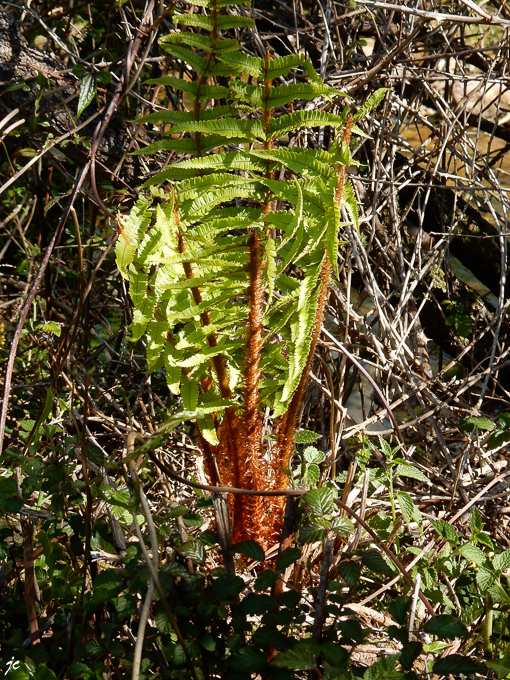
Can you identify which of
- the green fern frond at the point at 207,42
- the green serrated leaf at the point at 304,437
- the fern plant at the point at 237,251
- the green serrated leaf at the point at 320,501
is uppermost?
the green fern frond at the point at 207,42

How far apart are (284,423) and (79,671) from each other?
701 millimetres

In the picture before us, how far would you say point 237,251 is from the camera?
1.49 m

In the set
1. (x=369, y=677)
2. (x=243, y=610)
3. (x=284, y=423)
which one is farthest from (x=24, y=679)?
(x=284, y=423)

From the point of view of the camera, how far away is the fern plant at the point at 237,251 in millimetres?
1401

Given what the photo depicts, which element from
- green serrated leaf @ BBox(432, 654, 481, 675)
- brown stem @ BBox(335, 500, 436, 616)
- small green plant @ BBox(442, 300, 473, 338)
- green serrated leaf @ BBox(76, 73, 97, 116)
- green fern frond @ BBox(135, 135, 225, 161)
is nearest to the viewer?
green serrated leaf @ BBox(432, 654, 481, 675)

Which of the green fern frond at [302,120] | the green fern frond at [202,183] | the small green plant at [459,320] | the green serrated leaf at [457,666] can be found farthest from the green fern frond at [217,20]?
the small green plant at [459,320]

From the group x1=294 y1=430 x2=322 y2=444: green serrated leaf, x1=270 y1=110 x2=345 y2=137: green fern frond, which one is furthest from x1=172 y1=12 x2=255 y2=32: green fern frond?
x1=294 y1=430 x2=322 y2=444: green serrated leaf

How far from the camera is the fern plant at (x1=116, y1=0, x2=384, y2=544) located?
4.60ft

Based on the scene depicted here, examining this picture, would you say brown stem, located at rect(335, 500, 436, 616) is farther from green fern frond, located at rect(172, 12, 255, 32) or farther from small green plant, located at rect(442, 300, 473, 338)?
small green plant, located at rect(442, 300, 473, 338)

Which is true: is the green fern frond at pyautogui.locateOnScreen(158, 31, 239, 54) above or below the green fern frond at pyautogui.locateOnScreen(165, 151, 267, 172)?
above

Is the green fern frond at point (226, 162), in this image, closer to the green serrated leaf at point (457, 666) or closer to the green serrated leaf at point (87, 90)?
the green serrated leaf at point (87, 90)

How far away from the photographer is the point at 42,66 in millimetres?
2203

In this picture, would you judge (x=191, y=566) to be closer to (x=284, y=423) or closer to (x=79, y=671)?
(x=79, y=671)

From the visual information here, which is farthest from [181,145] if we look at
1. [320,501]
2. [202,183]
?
[320,501]
